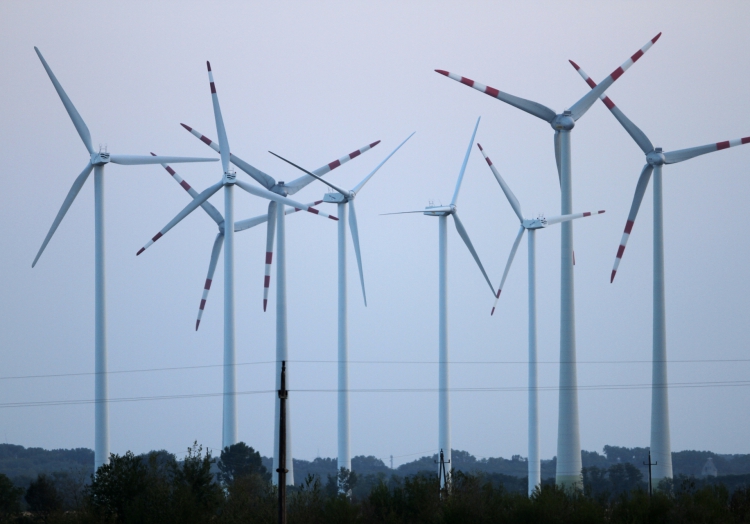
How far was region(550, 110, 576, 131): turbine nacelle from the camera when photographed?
6700 cm

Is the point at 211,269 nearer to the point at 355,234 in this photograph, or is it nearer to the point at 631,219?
the point at 355,234

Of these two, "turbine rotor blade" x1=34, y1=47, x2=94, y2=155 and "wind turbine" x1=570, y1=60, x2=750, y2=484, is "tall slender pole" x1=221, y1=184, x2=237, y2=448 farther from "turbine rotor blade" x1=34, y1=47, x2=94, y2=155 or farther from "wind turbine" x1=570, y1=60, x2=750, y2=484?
"wind turbine" x1=570, y1=60, x2=750, y2=484

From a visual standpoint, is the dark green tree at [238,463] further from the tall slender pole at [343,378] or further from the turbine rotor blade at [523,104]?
the turbine rotor blade at [523,104]

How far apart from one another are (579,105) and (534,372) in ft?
93.5

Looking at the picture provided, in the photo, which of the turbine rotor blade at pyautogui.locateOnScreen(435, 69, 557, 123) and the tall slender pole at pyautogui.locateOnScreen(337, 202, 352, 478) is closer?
the turbine rotor blade at pyautogui.locateOnScreen(435, 69, 557, 123)

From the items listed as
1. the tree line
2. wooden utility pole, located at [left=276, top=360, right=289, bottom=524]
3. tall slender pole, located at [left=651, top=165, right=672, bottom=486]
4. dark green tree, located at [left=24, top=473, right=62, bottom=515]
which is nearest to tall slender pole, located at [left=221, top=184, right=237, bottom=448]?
dark green tree, located at [left=24, top=473, right=62, bottom=515]

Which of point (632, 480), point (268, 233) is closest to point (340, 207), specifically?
point (268, 233)

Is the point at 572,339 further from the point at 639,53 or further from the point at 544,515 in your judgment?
the point at 639,53

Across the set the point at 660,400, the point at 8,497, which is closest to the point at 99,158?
the point at 8,497

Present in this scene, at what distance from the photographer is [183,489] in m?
54.8

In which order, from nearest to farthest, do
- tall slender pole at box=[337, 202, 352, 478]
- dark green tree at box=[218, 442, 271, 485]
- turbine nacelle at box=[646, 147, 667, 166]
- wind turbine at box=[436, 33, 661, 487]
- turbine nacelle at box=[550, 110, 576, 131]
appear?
wind turbine at box=[436, 33, 661, 487], turbine nacelle at box=[550, 110, 576, 131], turbine nacelle at box=[646, 147, 667, 166], dark green tree at box=[218, 442, 271, 485], tall slender pole at box=[337, 202, 352, 478]

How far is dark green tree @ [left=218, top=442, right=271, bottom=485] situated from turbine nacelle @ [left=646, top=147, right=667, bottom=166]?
37.1 metres

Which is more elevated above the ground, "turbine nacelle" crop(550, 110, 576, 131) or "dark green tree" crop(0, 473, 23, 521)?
"turbine nacelle" crop(550, 110, 576, 131)

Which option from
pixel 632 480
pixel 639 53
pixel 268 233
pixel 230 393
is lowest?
pixel 632 480
